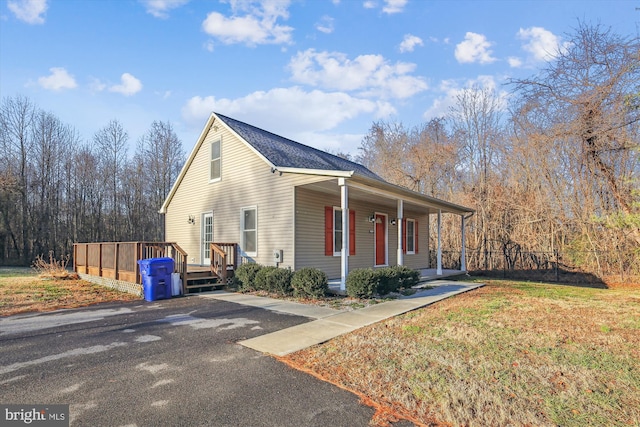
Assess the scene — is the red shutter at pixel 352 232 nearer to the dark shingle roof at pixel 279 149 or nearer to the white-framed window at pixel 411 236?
the dark shingle roof at pixel 279 149

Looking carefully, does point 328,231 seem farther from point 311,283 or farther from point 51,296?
point 51,296

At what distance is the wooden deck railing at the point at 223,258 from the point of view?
10.1 m

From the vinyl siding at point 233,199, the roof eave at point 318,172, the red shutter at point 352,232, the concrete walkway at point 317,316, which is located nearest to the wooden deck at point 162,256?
the concrete walkway at point 317,316

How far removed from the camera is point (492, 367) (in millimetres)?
3695

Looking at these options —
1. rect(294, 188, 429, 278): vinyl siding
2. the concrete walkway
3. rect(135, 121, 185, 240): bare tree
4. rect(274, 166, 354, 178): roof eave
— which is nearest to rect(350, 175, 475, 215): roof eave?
rect(274, 166, 354, 178): roof eave

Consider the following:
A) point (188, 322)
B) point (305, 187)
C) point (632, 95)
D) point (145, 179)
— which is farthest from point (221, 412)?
point (145, 179)

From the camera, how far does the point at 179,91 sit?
457 inches

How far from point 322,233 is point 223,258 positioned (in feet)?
10.1

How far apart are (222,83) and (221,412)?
10514 mm

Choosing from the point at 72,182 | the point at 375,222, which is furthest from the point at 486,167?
the point at 72,182

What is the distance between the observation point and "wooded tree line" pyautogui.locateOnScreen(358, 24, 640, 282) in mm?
9359

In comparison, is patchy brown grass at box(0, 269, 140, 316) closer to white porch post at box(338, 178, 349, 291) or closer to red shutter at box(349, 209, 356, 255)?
white porch post at box(338, 178, 349, 291)

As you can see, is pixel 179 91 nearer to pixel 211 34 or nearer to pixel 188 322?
pixel 211 34

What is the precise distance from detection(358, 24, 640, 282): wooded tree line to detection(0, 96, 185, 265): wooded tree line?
18379mm
